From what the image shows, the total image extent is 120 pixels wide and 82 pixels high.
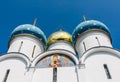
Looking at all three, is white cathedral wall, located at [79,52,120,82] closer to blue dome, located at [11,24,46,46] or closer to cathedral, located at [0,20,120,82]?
cathedral, located at [0,20,120,82]

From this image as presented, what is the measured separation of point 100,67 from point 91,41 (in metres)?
2.33

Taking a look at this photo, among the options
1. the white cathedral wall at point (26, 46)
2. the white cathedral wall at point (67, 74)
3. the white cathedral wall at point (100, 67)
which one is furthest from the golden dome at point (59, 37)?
the white cathedral wall at point (67, 74)

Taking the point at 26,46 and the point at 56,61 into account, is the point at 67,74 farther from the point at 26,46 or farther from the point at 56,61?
the point at 26,46

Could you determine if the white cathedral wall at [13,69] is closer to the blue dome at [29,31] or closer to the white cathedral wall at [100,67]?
the white cathedral wall at [100,67]

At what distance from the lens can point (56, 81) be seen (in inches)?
323

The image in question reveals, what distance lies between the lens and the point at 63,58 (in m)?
9.51

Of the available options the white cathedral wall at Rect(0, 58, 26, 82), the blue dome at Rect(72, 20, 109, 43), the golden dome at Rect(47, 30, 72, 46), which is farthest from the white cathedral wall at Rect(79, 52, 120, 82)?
the golden dome at Rect(47, 30, 72, 46)

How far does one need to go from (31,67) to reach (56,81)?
1.20 m

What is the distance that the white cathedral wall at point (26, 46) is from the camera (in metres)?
10.8

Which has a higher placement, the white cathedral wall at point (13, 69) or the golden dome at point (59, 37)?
the golden dome at point (59, 37)

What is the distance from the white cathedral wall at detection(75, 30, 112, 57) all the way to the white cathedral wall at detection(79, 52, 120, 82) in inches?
52.9

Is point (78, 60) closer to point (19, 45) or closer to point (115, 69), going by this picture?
point (115, 69)

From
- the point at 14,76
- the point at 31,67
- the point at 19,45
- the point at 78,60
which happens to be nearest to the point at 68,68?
the point at 78,60

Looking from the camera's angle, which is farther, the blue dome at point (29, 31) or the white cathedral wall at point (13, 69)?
the blue dome at point (29, 31)
